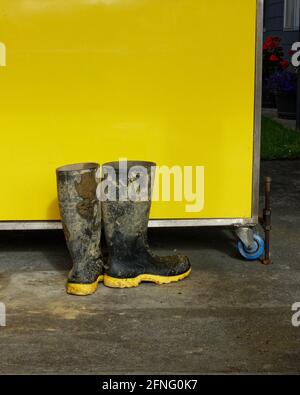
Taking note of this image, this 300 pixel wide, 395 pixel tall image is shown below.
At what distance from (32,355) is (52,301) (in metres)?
0.79

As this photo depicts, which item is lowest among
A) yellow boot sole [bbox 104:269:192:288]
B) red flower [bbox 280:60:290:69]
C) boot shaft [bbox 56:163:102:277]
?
yellow boot sole [bbox 104:269:192:288]

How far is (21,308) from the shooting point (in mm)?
4484

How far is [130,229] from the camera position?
479 cm

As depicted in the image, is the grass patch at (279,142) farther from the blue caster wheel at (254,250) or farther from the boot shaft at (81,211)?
the boot shaft at (81,211)

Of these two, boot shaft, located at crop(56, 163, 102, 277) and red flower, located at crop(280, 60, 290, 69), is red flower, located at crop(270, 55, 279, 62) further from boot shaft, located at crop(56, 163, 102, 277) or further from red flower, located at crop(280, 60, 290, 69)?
boot shaft, located at crop(56, 163, 102, 277)

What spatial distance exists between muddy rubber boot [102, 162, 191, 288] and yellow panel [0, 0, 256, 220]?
0.33 m

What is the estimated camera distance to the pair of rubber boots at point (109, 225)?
184 inches

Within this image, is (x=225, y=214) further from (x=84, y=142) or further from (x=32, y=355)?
(x=32, y=355)

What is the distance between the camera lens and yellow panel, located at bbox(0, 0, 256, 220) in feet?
16.1

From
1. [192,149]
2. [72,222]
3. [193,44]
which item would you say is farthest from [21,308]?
[193,44]
